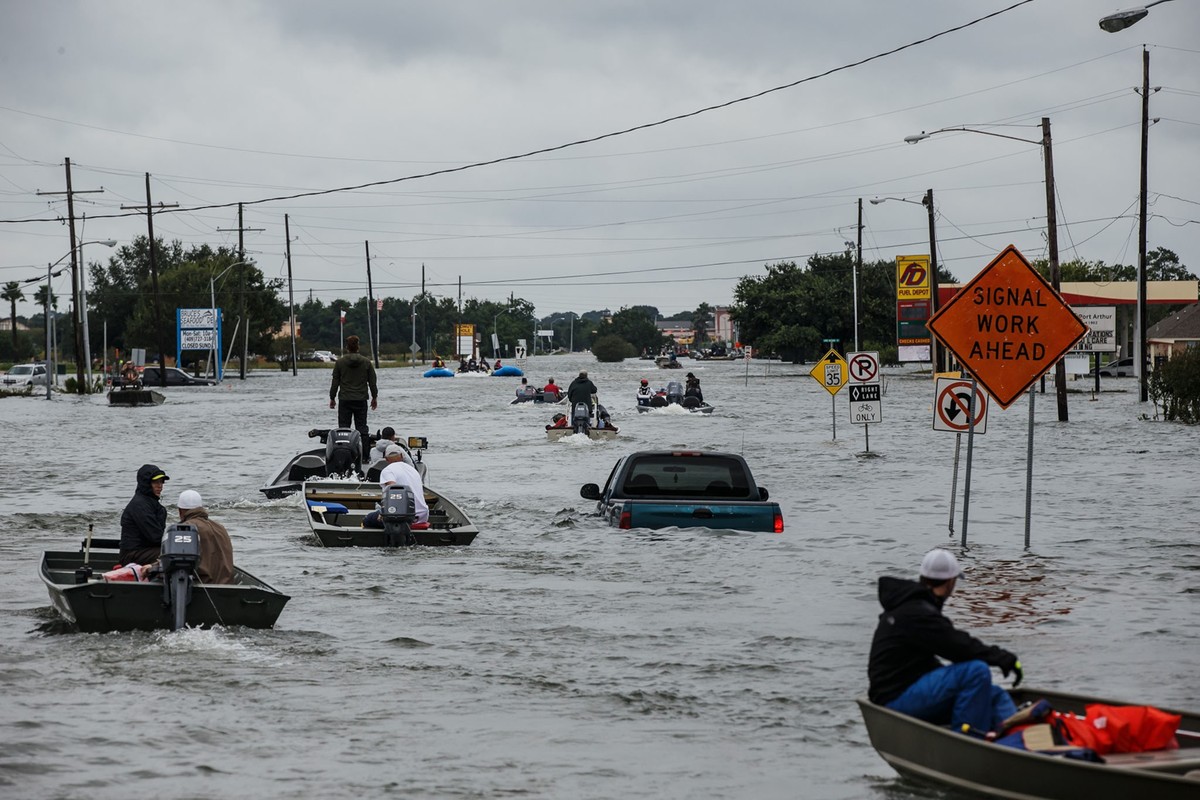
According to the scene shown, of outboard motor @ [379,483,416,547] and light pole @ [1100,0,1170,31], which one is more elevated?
light pole @ [1100,0,1170,31]

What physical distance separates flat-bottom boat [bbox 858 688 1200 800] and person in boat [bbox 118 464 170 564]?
24.7 ft

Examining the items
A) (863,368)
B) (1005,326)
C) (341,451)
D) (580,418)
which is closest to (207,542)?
(1005,326)

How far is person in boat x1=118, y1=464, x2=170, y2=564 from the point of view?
43.6 ft

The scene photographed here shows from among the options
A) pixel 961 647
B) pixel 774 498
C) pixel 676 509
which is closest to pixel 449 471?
pixel 774 498

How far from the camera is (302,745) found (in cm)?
937

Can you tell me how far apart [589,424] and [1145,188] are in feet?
75.2

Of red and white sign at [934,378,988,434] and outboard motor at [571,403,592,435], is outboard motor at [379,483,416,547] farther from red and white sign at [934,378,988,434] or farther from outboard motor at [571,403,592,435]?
outboard motor at [571,403,592,435]

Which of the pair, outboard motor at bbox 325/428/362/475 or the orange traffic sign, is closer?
the orange traffic sign

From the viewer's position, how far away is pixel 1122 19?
17.6 meters

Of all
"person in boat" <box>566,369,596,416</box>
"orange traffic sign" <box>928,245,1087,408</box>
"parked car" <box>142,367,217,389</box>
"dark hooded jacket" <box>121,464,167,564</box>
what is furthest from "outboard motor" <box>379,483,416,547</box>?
"parked car" <box>142,367,217,389</box>

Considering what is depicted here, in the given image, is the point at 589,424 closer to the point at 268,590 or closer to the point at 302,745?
the point at 268,590

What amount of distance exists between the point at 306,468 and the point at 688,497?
10.0 meters

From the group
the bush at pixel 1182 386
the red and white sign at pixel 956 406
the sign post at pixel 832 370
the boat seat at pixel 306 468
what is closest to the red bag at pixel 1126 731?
the red and white sign at pixel 956 406

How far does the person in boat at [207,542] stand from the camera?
12562 millimetres
